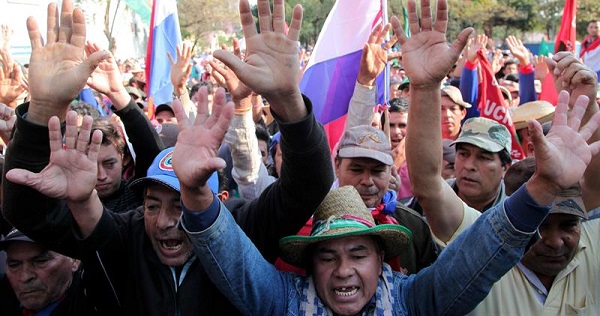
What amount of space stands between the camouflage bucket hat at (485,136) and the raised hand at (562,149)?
4.44 feet

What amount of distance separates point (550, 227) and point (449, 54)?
800 millimetres

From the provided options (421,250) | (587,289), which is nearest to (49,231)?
(421,250)

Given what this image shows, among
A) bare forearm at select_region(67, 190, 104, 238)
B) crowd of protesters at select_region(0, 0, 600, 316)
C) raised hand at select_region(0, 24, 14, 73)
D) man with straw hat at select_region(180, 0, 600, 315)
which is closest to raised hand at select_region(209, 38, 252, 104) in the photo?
crowd of protesters at select_region(0, 0, 600, 316)

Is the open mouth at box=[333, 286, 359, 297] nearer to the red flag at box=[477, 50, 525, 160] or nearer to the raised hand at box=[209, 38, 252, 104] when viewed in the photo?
the raised hand at box=[209, 38, 252, 104]

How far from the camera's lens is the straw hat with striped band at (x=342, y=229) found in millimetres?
2455

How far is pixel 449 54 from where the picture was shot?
2.63 meters

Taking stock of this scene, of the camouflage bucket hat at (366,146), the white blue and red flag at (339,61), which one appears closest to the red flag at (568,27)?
the white blue and red flag at (339,61)

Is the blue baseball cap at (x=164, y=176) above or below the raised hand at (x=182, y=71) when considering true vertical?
above

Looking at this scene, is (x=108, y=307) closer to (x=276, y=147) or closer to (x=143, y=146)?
(x=143, y=146)

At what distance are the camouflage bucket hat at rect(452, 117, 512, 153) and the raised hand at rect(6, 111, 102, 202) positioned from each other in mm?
2110

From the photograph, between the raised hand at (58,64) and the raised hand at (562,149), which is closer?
the raised hand at (562,149)

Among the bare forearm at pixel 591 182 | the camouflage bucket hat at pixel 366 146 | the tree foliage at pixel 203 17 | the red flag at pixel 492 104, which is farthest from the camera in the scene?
the tree foliage at pixel 203 17

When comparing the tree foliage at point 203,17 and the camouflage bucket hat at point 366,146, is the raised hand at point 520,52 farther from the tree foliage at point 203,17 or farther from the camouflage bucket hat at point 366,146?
the tree foliage at point 203,17

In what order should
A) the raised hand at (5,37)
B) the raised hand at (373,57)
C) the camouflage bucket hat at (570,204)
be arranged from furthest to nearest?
the raised hand at (5,37)
the raised hand at (373,57)
the camouflage bucket hat at (570,204)
